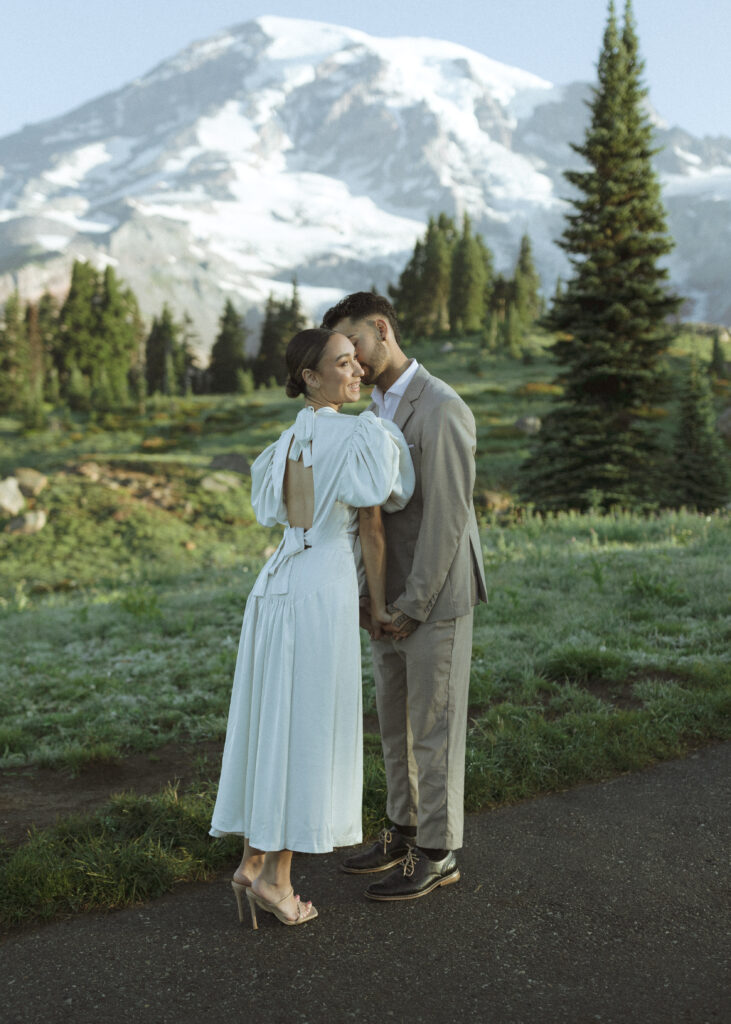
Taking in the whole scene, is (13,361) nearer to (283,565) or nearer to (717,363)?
(717,363)

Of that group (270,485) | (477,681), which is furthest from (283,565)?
(477,681)

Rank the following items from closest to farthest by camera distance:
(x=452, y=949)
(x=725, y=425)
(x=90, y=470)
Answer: (x=452, y=949) < (x=90, y=470) < (x=725, y=425)

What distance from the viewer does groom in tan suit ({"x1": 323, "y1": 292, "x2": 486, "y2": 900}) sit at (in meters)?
3.54

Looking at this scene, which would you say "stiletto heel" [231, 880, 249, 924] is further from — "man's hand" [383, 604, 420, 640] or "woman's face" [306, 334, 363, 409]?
"woman's face" [306, 334, 363, 409]

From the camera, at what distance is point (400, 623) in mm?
3609

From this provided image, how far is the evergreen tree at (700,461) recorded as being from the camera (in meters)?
26.2

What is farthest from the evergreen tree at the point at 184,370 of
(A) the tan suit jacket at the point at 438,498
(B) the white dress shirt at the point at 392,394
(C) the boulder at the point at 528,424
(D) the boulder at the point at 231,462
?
(A) the tan suit jacket at the point at 438,498

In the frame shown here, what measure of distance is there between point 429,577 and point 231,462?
26.9 metres

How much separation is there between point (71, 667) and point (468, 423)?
537 cm

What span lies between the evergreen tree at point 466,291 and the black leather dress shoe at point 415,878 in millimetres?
64493

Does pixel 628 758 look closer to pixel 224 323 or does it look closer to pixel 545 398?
pixel 545 398

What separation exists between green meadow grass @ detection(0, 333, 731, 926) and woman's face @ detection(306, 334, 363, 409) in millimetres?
2179

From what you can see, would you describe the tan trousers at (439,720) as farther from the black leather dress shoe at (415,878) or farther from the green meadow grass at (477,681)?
the green meadow grass at (477,681)

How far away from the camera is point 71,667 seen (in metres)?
7.70
